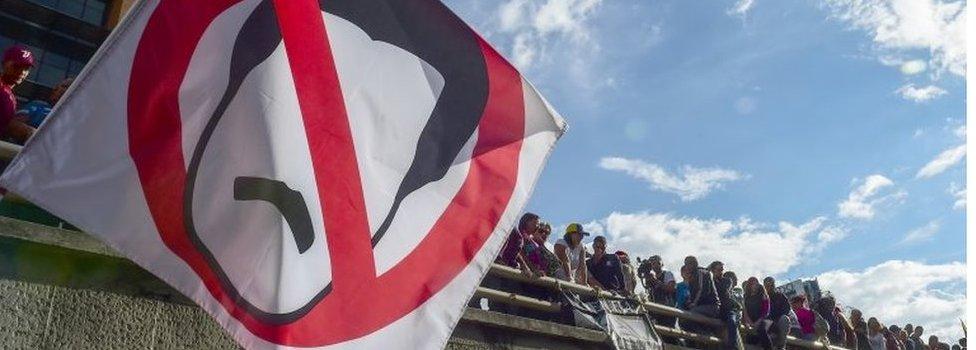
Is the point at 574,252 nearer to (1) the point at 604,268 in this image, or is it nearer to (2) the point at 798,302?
(1) the point at 604,268

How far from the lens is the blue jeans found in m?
9.95

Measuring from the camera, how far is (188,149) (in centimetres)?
301

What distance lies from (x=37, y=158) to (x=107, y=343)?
1.86 metres

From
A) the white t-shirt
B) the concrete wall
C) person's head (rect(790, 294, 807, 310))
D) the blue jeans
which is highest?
person's head (rect(790, 294, 807, 310))

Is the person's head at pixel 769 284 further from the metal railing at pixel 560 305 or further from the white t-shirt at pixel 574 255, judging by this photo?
the white t-shirt at pixel 574 255

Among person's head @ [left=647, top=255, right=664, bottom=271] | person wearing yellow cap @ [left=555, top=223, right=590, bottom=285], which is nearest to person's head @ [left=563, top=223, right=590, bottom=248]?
person wearing yellow cap @ [left=555, top=223, right=590, bottom=285]

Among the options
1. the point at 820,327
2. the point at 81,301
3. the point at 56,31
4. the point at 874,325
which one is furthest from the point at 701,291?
the point at 56,31

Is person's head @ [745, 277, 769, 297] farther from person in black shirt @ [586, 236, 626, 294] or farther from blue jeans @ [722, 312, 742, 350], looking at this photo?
person in black shirt @ [586, 236, 626, 294]

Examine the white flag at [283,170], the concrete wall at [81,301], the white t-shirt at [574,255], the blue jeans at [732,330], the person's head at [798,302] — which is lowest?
the concrete wall at [81,301]

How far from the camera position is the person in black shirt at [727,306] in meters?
10.0

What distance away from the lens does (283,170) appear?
10.1 feet

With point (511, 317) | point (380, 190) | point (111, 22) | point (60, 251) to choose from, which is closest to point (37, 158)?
point (380, 190)

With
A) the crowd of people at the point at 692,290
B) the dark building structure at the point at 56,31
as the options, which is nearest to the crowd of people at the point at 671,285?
the crowd of people at the point at 692,290

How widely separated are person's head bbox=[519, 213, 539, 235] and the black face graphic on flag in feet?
13.3
